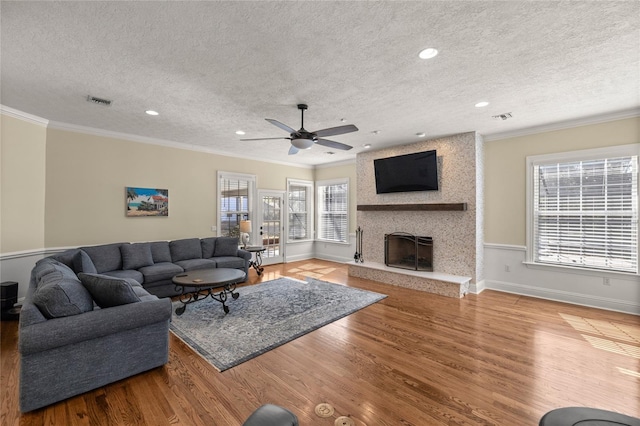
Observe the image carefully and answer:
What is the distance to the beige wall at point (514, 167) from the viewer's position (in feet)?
14.1

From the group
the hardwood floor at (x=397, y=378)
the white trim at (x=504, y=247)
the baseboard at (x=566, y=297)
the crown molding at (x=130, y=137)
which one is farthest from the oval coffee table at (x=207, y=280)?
the baseboard at (x=566, y=297)

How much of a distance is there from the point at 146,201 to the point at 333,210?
15.5ft

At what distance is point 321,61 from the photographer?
265 centimetres

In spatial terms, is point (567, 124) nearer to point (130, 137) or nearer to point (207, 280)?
point (207, 280)

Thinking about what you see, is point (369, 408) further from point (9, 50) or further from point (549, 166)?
point (549, 166)

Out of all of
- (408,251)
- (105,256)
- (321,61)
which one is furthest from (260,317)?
(408,251)

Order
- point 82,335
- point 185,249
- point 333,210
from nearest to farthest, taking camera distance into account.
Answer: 1. point 82,335
2. point 185,249
3. point 333,210

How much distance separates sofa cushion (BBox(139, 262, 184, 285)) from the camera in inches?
175

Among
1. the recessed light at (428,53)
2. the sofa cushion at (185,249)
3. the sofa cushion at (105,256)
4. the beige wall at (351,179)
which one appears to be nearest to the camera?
the recessed light at (428,53)

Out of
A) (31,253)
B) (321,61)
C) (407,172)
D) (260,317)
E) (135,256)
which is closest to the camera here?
(321,61)

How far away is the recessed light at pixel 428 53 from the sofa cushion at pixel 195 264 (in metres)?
4.64

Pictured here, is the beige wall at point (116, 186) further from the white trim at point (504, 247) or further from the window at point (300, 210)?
the white trim at point (504, 247)

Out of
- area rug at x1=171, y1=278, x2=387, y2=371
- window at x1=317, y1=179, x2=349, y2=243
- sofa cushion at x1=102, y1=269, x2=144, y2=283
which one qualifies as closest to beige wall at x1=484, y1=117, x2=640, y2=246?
area rug at x1=171, y1=278, x2=387, y2=371

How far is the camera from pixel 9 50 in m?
2.49
